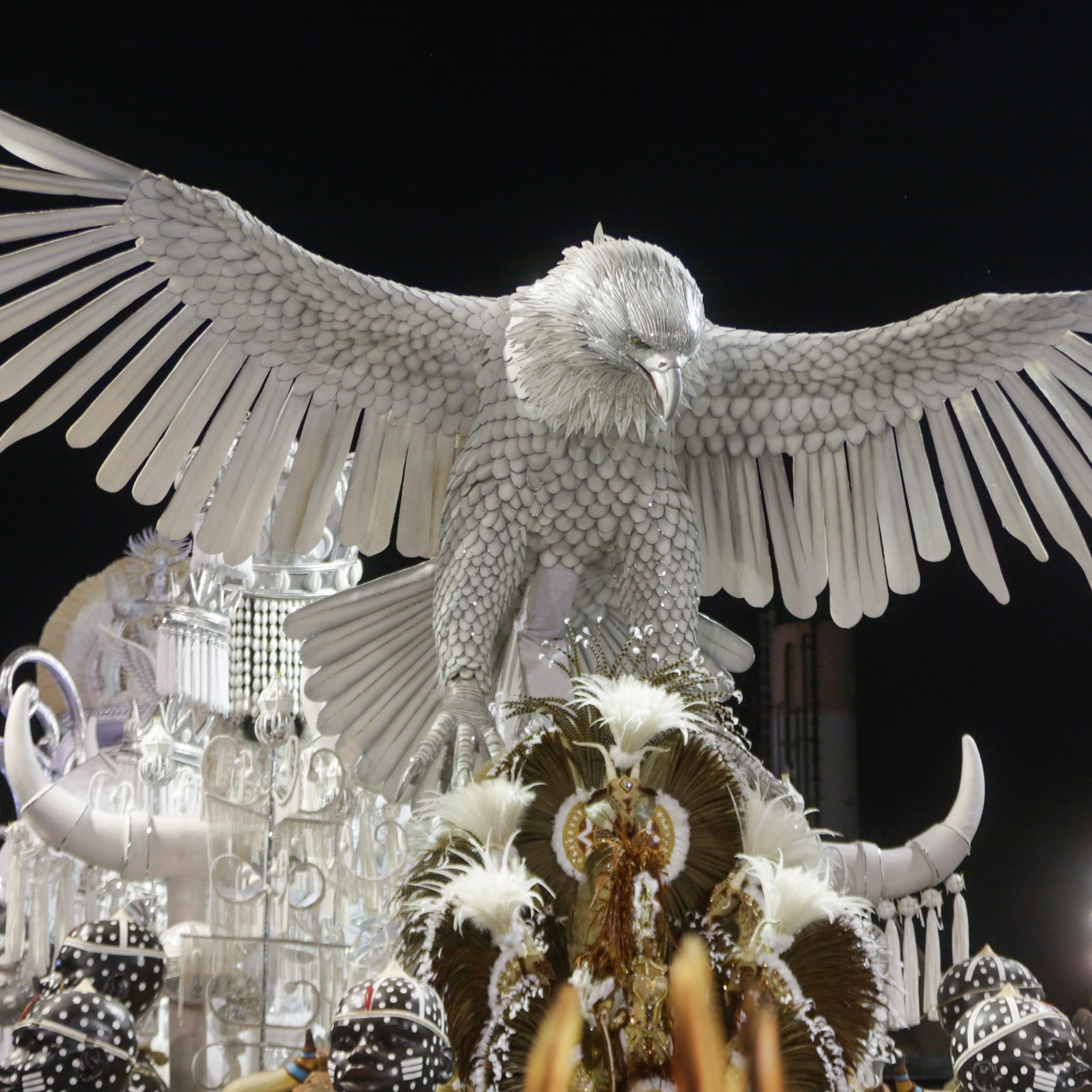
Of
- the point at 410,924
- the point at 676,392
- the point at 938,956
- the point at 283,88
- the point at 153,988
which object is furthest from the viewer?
the point at 283,88

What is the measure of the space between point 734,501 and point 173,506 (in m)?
0.86

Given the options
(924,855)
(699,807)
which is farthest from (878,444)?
(699,807)

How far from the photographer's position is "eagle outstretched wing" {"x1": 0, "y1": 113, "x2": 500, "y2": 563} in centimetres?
194

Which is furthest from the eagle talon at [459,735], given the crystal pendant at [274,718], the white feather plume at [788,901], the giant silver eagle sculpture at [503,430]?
the white feather plume at [788,901]

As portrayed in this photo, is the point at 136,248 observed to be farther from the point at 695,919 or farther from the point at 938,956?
the point at 938,956

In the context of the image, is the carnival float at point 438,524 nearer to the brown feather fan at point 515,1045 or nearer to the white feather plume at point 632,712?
the white feather plume at point 632,712

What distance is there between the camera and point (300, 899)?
2.03 meters

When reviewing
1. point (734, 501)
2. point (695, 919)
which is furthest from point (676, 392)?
point (695, 919)

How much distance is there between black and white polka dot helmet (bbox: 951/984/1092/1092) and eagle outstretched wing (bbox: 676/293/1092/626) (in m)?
0.77

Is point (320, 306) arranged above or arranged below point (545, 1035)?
above

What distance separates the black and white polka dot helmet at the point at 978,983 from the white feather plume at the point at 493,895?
0.57 metres

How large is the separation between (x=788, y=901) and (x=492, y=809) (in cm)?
31

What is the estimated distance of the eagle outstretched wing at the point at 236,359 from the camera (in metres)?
1.94

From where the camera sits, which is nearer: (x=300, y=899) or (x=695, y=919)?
(x=695, y=919)
